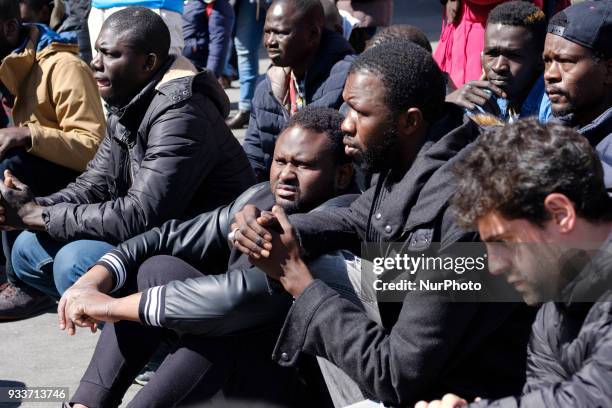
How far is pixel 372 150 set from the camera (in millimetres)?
2873

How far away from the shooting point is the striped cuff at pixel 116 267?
11.3ft

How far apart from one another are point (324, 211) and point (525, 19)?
157cm

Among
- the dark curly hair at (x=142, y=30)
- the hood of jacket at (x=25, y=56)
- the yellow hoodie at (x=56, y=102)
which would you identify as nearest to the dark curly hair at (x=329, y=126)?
the dark curly hair at (x=142, y=30)

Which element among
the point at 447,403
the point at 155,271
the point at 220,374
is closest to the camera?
the point at 447,403

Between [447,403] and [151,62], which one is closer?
[447,403]

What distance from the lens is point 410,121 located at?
2836 mm

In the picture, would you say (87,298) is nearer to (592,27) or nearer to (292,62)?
(592,27)

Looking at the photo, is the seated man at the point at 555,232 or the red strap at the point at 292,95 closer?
the seated man at the point at 555,232

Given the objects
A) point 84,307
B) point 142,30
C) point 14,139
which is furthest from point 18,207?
point 84,307

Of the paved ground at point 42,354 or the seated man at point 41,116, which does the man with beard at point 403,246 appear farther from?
the seated man at point 41,116

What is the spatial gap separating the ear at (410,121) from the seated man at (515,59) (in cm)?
122

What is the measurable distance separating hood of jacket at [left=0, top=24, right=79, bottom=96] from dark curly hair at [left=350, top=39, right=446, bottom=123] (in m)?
2.49

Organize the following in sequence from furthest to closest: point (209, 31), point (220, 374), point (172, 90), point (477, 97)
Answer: point (209, 31) → point (172, 90) → point (477, 97) → point (220, 374)

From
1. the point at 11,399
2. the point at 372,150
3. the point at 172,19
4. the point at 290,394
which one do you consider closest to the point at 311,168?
the point at 372,150
